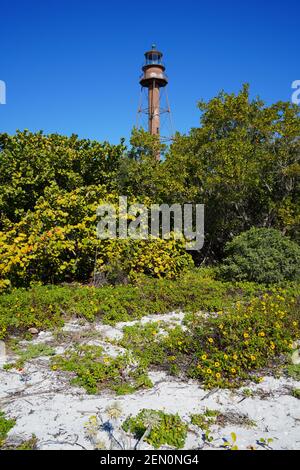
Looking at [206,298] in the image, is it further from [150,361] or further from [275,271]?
[150,361]

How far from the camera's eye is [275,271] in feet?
23.3

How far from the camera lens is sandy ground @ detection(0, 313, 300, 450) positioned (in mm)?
2820

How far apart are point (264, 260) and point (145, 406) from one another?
183 inches

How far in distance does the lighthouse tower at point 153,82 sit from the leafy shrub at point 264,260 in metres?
16.2

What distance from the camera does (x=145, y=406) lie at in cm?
324

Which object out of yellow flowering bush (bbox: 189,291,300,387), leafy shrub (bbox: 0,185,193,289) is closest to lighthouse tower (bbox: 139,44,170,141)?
leafy shrub (bbox: 0,185,193,289)

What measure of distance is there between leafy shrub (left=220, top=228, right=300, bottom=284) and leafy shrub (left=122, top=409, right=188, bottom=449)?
4621 millimetres

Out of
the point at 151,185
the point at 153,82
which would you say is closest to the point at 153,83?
the point at 153,82

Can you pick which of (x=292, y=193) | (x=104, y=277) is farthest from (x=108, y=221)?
(x=292, y=193)

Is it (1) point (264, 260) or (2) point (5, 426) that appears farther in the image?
(1) point (264, 260)

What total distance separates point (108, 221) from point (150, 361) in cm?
395

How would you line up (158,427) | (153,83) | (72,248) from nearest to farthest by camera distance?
(158,427)
(72,248)
(153,83)

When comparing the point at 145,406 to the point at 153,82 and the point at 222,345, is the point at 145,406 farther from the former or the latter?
the point at 153,82

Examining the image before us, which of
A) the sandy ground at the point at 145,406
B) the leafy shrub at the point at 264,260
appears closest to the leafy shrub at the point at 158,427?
the sandy ground at the point at 145,406
